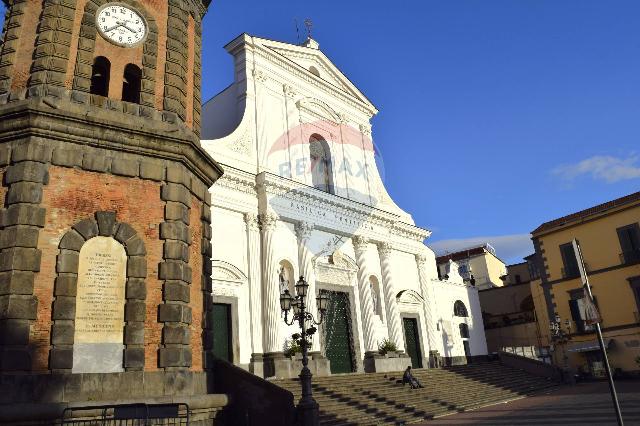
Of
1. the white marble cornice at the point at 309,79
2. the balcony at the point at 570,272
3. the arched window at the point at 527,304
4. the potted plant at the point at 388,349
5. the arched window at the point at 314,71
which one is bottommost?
the potted plant at the point at 388,349

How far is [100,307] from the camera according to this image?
902 centimetres

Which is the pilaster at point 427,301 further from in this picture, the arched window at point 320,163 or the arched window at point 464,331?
the arched window at point 320,163

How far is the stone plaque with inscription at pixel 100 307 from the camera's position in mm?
8727

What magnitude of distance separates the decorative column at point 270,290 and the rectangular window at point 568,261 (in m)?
19.4

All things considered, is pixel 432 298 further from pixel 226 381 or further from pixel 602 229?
pixel 226 381

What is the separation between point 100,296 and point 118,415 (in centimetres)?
221

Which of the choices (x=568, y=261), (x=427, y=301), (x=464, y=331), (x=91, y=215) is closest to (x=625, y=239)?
(x=568, y=261)

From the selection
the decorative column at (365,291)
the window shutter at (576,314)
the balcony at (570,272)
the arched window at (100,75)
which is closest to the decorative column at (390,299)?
the decorative column at (365,291)

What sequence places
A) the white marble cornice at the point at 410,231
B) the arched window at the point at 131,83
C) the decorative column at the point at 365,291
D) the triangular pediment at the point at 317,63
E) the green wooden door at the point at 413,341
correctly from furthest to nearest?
the white marble cornice at the point at 410,231 → the green wooden door at the point at 413,341 → the triangular pediment at the point at 317,63 → the decorative column at the point at 365,291 → the arched window at the point at 131,83

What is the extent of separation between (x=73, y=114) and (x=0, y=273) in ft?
10.6

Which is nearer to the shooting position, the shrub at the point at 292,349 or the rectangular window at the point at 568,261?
the shrub at the point at 292,349

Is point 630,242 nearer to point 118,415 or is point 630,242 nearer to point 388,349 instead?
point 388,349

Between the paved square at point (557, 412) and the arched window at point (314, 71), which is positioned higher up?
the arched window at point (314, 71)

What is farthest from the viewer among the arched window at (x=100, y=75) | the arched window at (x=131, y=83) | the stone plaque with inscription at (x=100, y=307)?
the arched window at (x=131, y=83)
